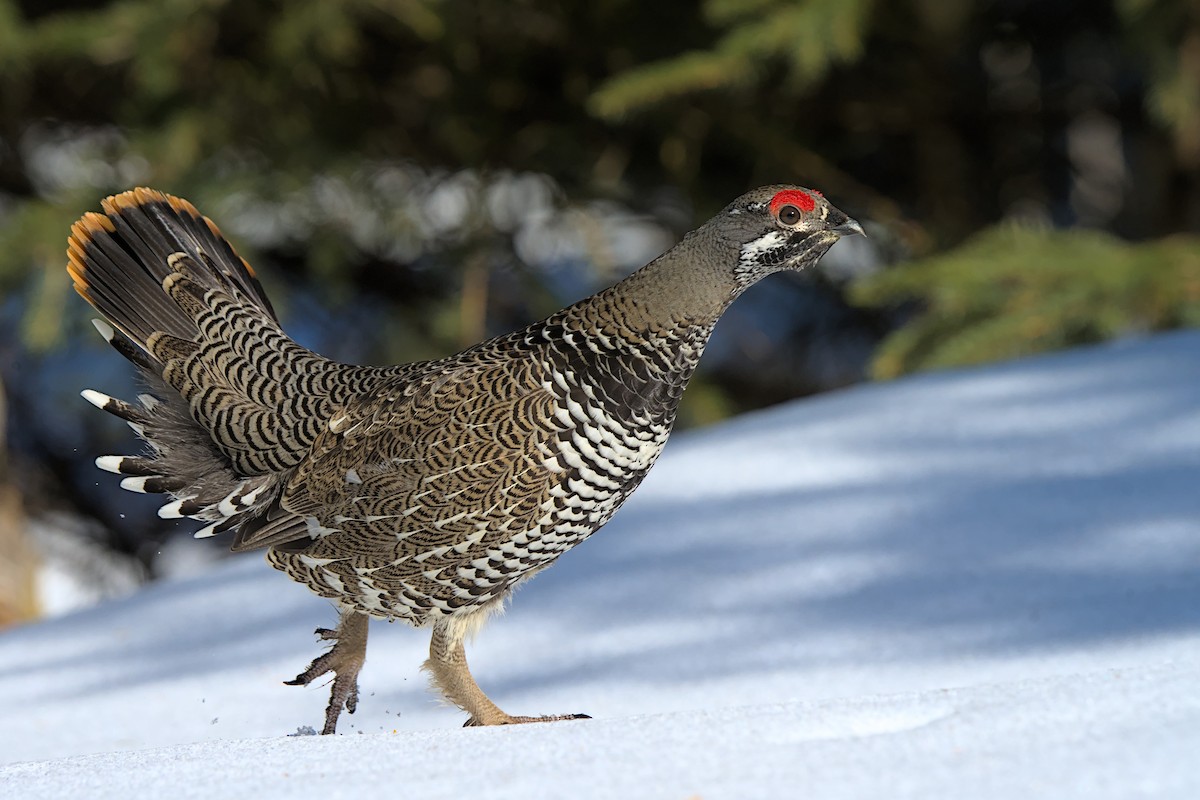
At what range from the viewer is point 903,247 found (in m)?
6.01

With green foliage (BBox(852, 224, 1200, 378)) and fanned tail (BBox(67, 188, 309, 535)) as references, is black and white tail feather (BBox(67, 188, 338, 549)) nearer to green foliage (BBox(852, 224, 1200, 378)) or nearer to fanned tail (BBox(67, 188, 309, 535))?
fanned tail (BBox(67, 188, 309, 535))

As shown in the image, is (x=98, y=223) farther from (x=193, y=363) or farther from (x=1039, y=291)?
(x=1039, y=291)

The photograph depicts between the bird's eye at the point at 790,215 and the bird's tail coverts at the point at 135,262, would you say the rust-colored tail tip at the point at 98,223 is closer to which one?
the bird's tail coverts at the point at 135,262

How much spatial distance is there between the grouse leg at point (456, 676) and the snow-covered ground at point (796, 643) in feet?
0.79

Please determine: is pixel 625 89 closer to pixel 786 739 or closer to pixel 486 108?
pixel 486 108

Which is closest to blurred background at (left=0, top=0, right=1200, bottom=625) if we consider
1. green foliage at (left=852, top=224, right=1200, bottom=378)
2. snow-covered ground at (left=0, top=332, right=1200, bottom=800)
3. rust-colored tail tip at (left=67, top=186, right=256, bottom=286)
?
green foliage at (left=852, top=224, right=1200, bottom=378)

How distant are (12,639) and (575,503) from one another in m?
2.23

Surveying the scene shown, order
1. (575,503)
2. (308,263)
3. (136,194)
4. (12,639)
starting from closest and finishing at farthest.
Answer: (575,503) < (136,194) < (12,639) < (308,263)

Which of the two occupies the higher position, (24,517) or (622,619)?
(24,517)

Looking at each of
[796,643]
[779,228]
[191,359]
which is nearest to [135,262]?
[191,359]

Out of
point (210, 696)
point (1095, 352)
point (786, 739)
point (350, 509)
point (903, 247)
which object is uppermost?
point (903, 247)

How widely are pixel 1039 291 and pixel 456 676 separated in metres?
3.02

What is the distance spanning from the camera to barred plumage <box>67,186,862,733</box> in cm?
251

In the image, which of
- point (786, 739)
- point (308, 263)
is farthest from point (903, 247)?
point (786, 739)
